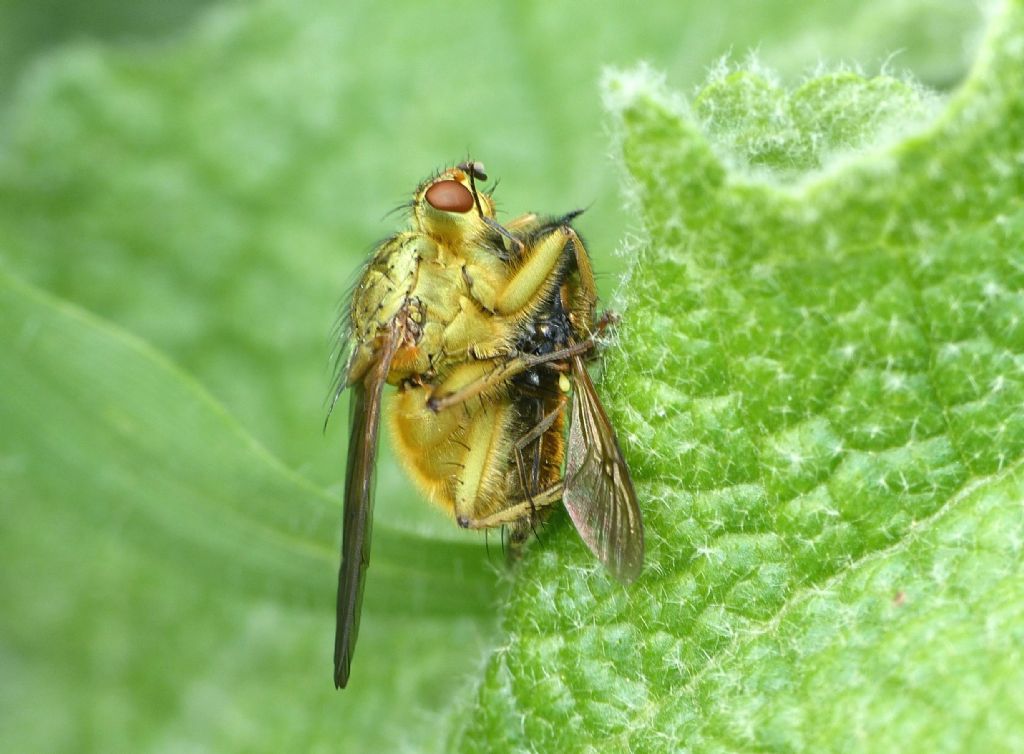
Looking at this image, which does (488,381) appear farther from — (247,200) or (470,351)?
(247,200)

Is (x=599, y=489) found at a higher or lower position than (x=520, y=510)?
lower

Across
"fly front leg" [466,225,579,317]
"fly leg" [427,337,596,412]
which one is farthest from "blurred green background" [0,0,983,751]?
"fly leg" [427,337,596,412]

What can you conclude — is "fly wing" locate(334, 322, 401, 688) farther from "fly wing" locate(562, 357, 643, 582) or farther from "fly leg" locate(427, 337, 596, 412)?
"fly wing" locate(562, 357, 643, 582)

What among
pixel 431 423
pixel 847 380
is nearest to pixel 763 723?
pixel 847 380

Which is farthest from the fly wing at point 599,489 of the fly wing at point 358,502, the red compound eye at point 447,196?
the red compound eye at point 447,196

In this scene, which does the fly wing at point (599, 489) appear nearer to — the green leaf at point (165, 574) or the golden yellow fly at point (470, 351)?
the golden yellow fly at point (470, 351)

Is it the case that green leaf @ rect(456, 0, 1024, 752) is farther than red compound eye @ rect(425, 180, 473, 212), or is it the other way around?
red compound eye @ rect(425, 180, 473, 212)

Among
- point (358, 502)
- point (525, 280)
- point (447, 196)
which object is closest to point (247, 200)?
point (447, 196)

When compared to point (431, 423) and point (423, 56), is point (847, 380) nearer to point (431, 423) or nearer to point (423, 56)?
point (431, 423)
